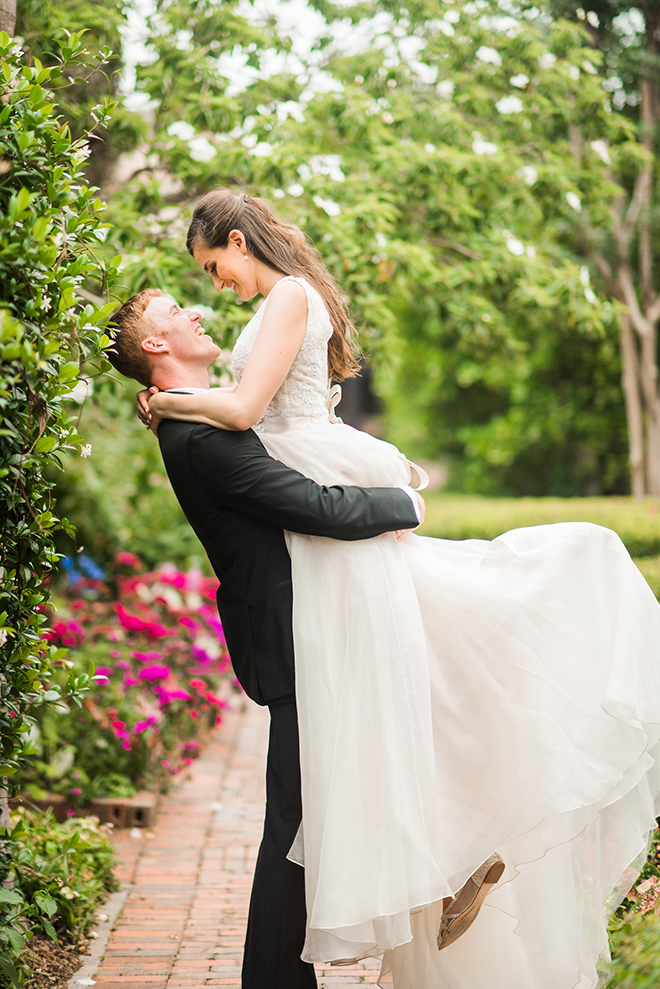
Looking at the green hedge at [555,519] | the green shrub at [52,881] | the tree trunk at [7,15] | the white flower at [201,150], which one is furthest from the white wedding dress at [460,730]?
the green hedge at [555,519]

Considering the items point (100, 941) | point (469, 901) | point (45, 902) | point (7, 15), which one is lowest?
point (100, 941)

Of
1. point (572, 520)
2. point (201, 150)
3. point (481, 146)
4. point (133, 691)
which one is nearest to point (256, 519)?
point (133, 691)

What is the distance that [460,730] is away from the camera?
7.37 feet

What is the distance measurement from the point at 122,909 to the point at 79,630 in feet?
5.42

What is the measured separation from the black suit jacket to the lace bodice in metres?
0.18

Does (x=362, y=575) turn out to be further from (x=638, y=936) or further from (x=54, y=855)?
(x=54, y=855)

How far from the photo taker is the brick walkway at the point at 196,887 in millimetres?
2730

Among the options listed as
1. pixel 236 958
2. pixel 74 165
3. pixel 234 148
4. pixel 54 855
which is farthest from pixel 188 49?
pixel 236 958

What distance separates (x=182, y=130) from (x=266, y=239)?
8.38ft

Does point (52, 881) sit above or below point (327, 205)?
below

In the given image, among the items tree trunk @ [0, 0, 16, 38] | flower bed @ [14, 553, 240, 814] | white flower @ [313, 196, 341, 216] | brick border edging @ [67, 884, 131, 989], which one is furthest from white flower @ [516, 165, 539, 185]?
brick border edging @ [67, 884, 131, 989]

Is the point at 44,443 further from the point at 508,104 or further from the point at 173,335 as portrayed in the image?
the point at 508,104

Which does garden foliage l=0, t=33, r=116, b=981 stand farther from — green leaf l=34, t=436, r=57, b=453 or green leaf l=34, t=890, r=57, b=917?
green leaf l=34, t=890, r=57, b=917

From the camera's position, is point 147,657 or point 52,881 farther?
point 147,657
